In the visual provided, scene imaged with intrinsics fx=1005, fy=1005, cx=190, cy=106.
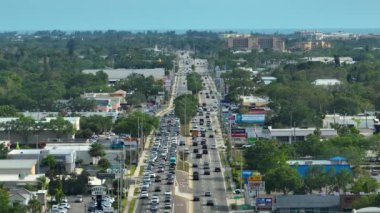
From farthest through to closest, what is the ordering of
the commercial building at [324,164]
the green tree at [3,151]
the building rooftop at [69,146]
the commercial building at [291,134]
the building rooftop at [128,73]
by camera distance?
the building rooftop at [128,73], the commercial building at [291,134], the building rooftop at [69,146], the green tree at [3,151], the commercial building at [324,164]

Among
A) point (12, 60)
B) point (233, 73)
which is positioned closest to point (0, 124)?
point (233, 73)

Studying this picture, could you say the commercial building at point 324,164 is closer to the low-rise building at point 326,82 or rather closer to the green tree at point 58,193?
the green tree at point 58,193

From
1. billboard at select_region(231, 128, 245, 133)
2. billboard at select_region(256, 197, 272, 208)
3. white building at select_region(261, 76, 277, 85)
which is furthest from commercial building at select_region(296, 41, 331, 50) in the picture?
billboard at select_region(256, 197, 272, 208)

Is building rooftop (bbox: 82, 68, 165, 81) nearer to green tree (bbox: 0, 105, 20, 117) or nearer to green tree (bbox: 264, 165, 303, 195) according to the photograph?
green tree (bbox: 0, 105, 20, 117)

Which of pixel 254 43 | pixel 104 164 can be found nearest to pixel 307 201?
pixel 104 164

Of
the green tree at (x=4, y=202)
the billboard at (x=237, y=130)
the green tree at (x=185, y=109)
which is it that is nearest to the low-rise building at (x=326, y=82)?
the green tree at (x=185, y=109)
